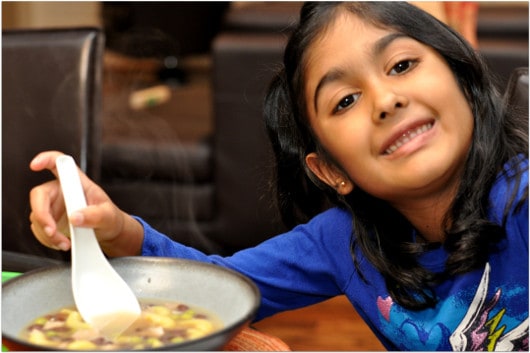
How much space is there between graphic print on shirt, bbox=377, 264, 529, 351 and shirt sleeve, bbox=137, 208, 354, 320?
15cm

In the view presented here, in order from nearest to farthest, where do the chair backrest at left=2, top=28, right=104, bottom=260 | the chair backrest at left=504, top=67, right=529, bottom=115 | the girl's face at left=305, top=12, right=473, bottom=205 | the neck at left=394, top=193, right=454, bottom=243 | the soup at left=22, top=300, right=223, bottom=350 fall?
the soup at left=22, top=300, right=223, bottom=350, the girl's face at left=305, top=12, right=473, bottom=205, the neck at left=394, top=193, right=454, bottom=243, the chair backrest at left=504, top=67, right=529, bottom=115, the chair backrest at left=2, top=28, right=104, bottom=260

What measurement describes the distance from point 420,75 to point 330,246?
0.31 metres

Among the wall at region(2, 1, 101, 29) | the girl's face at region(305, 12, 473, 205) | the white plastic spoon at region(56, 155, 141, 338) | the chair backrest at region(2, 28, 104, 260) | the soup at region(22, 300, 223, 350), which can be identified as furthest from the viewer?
the wall at region(2, 1, 101, 29)

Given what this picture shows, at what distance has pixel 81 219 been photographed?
3.15ft

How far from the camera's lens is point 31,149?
1658 mm

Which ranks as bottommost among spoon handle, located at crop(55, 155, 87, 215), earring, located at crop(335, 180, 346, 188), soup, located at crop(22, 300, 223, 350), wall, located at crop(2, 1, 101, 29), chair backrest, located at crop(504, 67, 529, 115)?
wall, located at crop(2, 1, 101, 29)

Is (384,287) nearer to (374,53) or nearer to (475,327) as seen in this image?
(475,327)

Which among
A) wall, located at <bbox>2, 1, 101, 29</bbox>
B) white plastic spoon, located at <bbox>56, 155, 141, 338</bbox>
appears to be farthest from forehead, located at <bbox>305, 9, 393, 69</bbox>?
wall, located at <bbox>2, 1, 101, 29</bbox>

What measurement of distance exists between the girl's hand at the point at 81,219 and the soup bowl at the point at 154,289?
0.06 meters

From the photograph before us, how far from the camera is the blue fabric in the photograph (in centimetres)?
112

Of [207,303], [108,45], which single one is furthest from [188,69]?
[207,303]

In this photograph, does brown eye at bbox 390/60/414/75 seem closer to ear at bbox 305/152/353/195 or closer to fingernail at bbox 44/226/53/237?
ear at bbox 305/152/353/195

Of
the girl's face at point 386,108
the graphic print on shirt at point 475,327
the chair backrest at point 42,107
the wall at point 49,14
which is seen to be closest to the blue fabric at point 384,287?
the graphic print on shirt at point 475,327

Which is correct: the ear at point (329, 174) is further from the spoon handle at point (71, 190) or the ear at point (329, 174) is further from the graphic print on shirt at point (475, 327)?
the spoon handle at point (71, 190)
